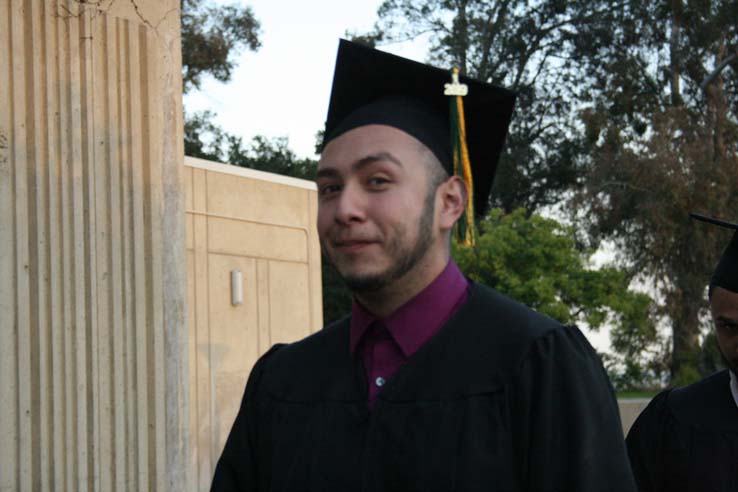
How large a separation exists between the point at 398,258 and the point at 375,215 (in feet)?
0.31

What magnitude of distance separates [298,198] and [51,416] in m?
11.1

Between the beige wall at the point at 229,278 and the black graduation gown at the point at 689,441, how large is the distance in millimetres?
9361

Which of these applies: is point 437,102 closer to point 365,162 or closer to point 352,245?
point 365,162

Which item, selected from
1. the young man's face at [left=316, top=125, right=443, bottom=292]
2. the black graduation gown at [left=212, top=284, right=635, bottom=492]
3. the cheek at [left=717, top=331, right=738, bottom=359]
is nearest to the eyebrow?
the young man's face at [left=316, top=125, right=443, bottom=292]

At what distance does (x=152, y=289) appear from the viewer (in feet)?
15.5

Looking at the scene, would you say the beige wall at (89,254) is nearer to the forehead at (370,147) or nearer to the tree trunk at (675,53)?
the forehead at (370,147)

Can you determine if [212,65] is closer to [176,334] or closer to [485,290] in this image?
[176,334]

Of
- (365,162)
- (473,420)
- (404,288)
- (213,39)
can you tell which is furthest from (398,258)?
(213,39)

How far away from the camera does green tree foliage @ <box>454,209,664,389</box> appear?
31594 millimetres

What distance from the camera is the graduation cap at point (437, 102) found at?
8.27 ft

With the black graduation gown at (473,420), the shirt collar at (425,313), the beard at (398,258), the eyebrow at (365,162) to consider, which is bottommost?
the black graduation gown at (473,420)

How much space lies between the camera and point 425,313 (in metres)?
2.23

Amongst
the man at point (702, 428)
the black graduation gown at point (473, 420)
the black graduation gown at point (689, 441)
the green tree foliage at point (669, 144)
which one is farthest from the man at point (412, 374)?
the green tree foliage at point (669, 144)

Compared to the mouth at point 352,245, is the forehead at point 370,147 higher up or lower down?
higher up
